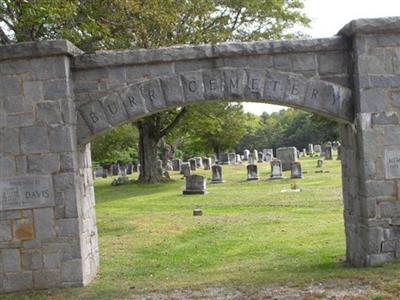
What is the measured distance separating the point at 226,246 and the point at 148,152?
688 inches

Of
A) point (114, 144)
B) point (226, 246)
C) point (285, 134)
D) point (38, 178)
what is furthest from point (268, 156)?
point (38, 178)

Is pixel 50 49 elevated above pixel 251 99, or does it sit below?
above

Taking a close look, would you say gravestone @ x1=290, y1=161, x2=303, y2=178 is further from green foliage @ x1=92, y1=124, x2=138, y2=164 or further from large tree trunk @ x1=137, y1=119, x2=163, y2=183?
green foliage @ x1=92, y1=124, x2=138, y2=164

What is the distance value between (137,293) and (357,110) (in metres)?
3.69

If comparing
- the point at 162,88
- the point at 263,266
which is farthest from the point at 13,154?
the point at 263,266

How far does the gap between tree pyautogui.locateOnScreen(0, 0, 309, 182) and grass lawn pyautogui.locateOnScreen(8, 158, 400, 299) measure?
4.38 metres

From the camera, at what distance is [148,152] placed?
2709 centimetres

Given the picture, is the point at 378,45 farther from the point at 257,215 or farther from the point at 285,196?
the point at 285,196

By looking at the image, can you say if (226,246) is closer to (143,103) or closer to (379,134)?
(143,103)

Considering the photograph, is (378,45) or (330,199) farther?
(330,199)

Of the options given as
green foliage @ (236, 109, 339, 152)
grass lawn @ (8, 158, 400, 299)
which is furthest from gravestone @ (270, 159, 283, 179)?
green foliage @ (236, 109, 339, 152)

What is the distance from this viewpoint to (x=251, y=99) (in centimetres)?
735

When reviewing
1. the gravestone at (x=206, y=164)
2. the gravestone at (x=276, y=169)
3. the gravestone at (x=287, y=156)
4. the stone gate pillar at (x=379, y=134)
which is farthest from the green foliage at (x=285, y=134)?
the stone gate pillar at (x=379, y=134)

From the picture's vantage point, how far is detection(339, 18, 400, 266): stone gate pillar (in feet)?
23.4
